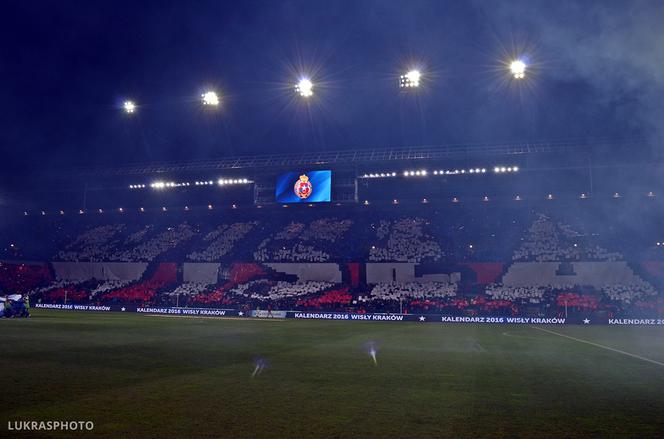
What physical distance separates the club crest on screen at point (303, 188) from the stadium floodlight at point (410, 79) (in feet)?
63.7

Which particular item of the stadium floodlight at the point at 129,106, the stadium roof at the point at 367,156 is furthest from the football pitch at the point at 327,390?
the stadium roof at the point at 367,156

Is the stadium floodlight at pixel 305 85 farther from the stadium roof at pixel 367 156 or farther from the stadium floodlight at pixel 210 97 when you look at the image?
the stadium roof at pixel 367 156

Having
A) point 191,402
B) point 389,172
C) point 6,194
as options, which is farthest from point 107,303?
point 191,402

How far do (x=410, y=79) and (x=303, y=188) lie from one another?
20.5 meters

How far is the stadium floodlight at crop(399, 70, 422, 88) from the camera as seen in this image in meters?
22.4

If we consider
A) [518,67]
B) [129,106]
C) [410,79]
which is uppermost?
[129,106]

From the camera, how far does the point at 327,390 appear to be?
9.52 metres

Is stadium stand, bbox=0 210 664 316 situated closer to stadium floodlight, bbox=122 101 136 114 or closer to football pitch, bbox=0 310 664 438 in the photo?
stadium floodlight, bbox=122 101 136 114

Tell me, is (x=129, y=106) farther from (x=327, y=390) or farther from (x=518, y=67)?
(x=327, y=390)

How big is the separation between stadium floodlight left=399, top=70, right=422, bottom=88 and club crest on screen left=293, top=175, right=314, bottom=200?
764 inches

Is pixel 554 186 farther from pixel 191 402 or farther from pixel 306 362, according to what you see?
pixel 191 402

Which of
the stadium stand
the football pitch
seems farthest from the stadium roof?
the football pitch

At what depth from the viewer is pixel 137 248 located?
53.4 meters

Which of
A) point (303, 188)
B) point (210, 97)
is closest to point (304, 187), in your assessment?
point (303, 188)
